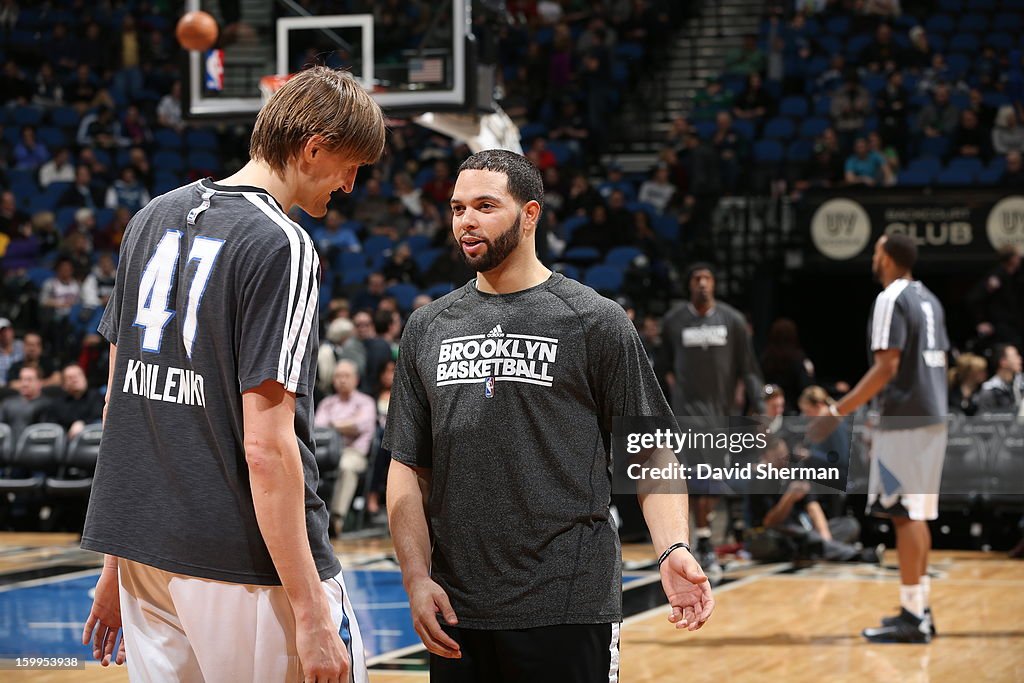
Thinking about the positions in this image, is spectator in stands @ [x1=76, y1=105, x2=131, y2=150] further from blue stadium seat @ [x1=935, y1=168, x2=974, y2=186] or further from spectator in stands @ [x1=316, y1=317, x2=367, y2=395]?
blue stadium seat @ [x1=935, y1=168, x2=974, y2=186]

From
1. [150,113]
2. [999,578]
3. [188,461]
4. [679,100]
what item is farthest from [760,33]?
[188,461]

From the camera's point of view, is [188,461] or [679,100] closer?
[188,461]

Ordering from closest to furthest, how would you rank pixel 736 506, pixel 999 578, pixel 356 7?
pixel 999 578 → pixel 736 506 → pixel 356 7

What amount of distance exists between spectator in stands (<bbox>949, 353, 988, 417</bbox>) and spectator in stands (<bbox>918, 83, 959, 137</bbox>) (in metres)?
5.40

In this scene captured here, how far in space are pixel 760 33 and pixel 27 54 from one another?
10899mm

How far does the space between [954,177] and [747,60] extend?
4233mm

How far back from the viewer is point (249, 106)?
9.87 m

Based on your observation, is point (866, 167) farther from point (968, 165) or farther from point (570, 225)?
point (570, 225)

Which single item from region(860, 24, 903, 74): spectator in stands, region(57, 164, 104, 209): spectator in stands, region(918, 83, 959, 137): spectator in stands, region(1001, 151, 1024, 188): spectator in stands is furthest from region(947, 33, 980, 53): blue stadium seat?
region(57, 164, 104, 209): spectator in stands

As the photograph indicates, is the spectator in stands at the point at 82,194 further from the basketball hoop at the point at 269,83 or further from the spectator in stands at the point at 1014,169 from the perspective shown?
the spectator in stands at the point at 1014,169

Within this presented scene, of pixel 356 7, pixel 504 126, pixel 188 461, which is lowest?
pixel 188 461

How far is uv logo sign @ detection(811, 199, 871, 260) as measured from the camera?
47.1 ft

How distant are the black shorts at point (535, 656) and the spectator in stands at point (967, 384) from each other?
864 centimetres

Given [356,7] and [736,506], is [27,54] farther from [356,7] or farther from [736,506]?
[736,506]
